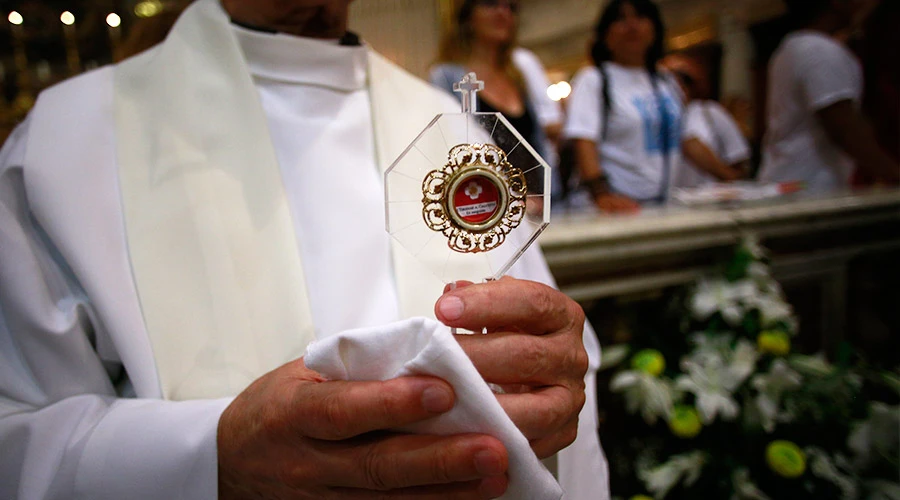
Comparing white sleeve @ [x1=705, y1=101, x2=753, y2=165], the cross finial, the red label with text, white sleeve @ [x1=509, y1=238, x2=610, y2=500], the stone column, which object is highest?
the stone column

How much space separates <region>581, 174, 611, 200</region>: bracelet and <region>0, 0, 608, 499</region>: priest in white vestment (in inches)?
56.9

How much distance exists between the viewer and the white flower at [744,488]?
1.44 m

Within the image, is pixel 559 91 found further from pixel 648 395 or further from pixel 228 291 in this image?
pixel 228 291

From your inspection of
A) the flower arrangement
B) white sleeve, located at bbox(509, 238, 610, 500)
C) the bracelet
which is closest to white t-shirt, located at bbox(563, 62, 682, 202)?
the bracelet

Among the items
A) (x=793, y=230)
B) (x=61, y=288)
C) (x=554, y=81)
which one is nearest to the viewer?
(x=61, y=288)

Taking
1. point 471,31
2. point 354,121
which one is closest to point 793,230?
point 471,31

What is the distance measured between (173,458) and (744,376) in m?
1.45

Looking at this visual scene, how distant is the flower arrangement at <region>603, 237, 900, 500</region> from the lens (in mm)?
1390

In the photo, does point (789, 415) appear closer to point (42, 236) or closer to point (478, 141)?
point (478, 141)

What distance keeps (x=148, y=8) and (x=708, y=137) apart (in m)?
4.09

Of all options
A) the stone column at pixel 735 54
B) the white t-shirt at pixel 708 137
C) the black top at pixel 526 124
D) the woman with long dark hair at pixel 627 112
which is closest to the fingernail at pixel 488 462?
the black top at pixel 526 124

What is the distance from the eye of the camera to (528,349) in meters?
0.59

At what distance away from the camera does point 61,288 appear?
90 centimetres

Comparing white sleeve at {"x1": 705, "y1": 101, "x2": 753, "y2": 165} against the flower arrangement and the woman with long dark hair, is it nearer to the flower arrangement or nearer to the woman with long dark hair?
the woman with long dark hair
